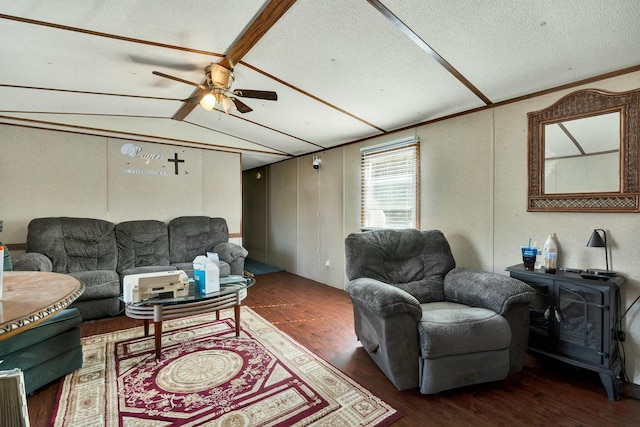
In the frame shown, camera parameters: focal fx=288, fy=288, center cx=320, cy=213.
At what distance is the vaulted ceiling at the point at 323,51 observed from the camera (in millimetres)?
1688

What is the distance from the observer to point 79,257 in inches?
139

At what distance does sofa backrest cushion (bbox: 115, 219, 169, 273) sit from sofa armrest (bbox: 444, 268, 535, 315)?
3.62m

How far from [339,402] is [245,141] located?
13.6ft

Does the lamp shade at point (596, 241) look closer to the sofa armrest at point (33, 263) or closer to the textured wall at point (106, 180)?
the textured wall at point (106, 180)

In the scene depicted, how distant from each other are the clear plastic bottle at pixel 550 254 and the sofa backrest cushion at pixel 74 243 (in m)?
4.64

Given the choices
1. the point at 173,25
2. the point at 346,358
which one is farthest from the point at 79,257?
the point at 346,358

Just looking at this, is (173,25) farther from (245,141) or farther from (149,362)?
(245,141)

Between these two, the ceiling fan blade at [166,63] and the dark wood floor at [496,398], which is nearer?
the dark wood floor at [496,398]

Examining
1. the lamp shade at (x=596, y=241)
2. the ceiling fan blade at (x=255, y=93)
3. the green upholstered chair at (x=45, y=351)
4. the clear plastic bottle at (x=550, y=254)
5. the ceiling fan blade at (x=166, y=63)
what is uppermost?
the ceiling fan blade at (x=166, y=63)

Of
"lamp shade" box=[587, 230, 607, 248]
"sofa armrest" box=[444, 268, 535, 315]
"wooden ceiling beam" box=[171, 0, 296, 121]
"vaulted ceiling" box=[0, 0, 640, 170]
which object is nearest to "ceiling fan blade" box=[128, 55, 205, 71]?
"vaulted ceiling" box=[0, 0, 640, 170]

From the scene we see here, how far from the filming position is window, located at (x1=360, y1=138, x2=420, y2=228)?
3.46 m

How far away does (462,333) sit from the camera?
1.84m

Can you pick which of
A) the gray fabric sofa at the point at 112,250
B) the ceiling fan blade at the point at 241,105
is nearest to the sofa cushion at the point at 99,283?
the gray fabric sofa at the point at 112,250

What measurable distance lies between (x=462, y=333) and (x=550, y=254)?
1.08 m
